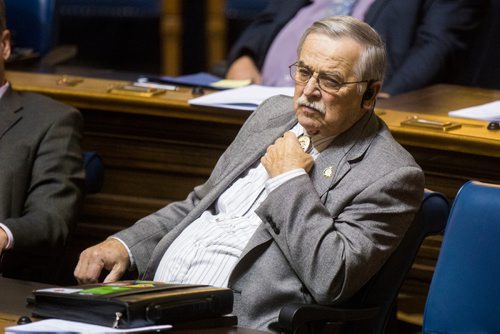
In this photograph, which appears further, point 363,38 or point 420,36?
point 420,36

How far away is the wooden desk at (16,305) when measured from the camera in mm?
2242

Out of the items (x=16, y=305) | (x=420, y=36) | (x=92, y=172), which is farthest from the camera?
(x=420, y=36)

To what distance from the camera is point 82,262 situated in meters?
2.90

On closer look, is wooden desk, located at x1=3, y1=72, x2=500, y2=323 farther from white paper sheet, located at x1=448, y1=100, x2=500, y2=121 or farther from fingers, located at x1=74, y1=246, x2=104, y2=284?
fingers, located at x1=74, y1=246, x2=104, y2=284

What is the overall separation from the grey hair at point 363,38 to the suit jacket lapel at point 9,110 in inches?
42.4

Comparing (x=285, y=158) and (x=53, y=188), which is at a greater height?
(x=285, y=158)

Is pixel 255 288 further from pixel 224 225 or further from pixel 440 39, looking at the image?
pixel 440 39

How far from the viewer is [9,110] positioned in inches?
133

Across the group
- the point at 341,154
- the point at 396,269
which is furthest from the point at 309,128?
the point at 396,269

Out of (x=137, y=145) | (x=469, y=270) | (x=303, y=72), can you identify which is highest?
(x=303, y=72)

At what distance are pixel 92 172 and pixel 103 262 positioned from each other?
66 centimetres

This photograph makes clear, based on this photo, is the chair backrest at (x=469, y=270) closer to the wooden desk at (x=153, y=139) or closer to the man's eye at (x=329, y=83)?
the man's eye at (x=329, y=83)

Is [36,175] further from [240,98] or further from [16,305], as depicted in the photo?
[16,305]

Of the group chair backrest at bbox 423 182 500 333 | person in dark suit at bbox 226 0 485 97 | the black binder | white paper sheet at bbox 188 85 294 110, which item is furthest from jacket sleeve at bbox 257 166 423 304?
person in dark suit at bbox 226 0 485 97
